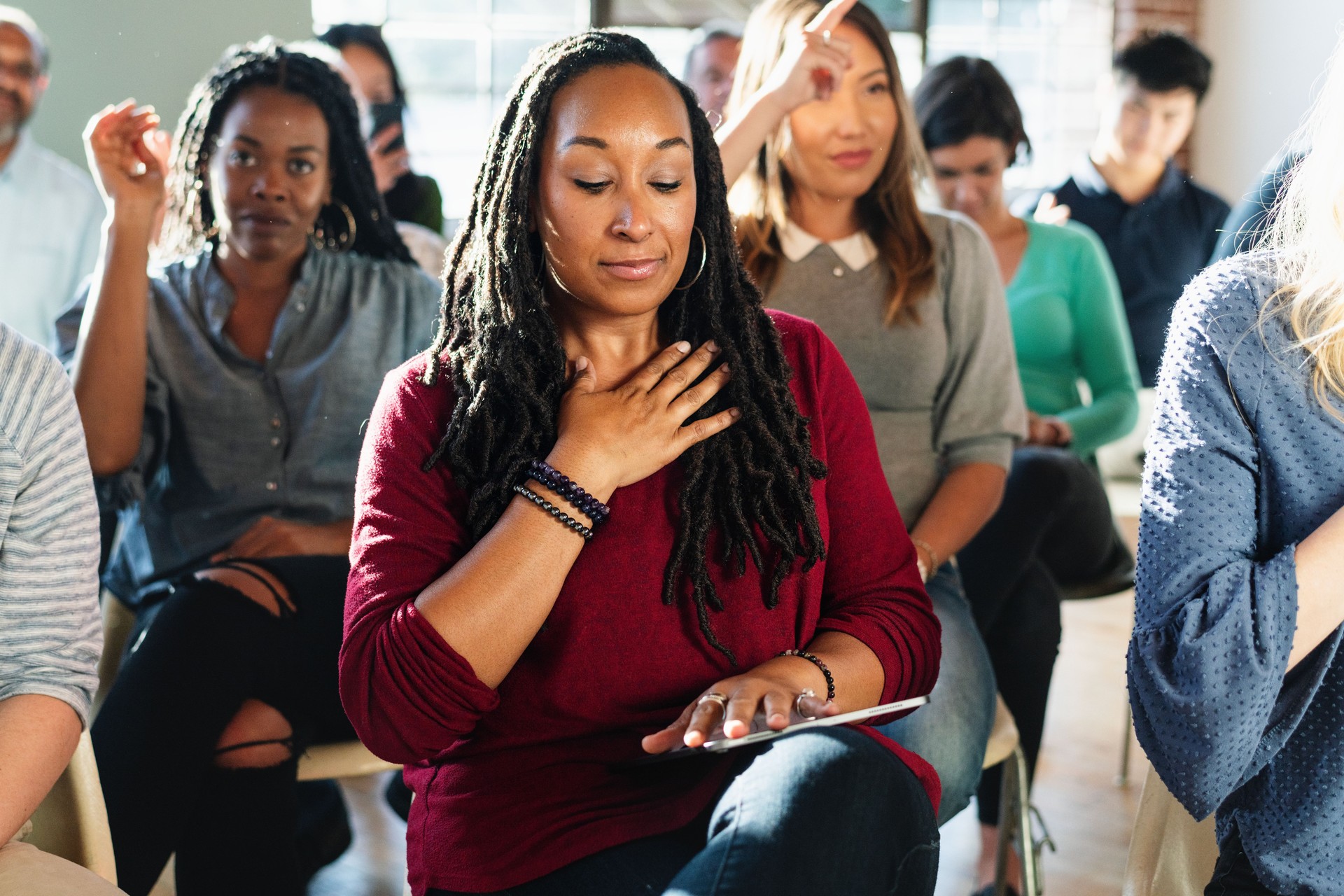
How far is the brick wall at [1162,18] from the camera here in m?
5.41

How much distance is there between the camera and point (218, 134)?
1821 mm

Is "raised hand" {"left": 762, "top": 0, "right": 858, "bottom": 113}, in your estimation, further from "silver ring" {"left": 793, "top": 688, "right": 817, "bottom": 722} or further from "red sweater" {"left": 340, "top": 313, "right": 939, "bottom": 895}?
"silver ring" {"left": 793, "top": 688, "right": 817, "bottom": 722}

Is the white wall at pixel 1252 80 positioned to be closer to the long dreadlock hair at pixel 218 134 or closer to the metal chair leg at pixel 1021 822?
the metal chair leg at pixel 1021 822

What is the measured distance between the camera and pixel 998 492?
67.9 inches

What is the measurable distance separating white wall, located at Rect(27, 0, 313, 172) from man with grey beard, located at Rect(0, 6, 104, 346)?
0.45 m

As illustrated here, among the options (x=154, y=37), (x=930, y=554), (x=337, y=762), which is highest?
(x=154, y=37)

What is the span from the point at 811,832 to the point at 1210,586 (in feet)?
1.27

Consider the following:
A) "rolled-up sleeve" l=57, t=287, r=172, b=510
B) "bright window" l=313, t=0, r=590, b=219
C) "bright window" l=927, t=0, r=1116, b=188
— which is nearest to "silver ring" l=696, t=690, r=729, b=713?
"rolled-up sleeve" l=57, t=287, r=172, b=510

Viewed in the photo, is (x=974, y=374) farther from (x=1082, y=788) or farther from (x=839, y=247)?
(x=1082, y=788)

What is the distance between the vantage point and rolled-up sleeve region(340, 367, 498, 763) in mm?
1027

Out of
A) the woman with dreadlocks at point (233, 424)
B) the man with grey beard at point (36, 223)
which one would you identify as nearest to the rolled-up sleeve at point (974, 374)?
the woman with dreadlocks at point (233, 424)

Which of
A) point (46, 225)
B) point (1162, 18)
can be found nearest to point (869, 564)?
point (46, 225)

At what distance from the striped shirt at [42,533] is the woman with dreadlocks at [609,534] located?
0.25m

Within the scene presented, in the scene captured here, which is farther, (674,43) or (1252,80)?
(674,43)
